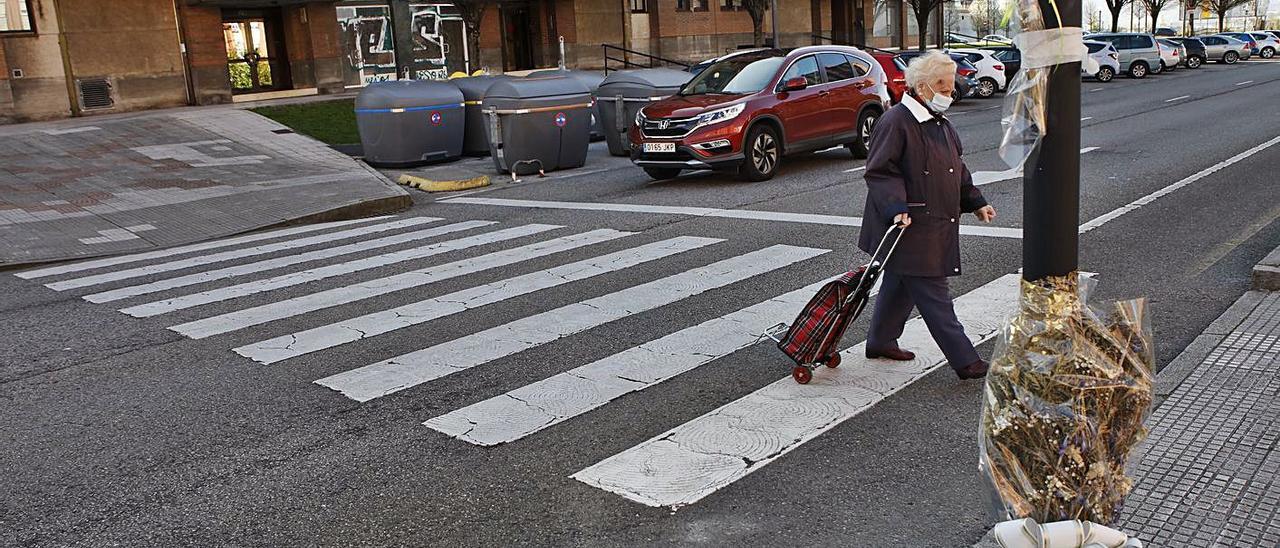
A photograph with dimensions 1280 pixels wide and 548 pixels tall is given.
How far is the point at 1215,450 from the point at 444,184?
12.6m

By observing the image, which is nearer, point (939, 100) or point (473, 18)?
point (939, 100)

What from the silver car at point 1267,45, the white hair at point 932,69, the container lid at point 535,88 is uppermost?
the white hair at point 932,69

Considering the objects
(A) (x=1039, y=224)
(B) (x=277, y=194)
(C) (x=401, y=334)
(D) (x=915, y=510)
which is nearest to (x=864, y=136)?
(B) (x=277, y=194)

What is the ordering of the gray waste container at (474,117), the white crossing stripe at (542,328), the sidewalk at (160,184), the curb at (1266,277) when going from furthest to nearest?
the gray waste container at (474,117) < the sidewalk at (160,184) < the curb at (1266,277) < the white crossing stripe at (542,328)

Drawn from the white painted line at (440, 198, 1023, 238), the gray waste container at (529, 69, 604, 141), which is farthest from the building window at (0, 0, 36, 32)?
the white painted line at (440, 198, 1023, 238)

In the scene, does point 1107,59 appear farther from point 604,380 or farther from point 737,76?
point 604,380

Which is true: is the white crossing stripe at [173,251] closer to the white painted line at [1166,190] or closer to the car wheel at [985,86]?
the white painted line at [1166,190]

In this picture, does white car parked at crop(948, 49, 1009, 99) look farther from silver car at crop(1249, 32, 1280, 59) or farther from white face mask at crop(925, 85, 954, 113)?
silver car at crop(1249, 32, 1280, 59)

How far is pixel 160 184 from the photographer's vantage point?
50.8ft

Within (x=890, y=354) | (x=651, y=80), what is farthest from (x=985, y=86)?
(x=890, y=354)

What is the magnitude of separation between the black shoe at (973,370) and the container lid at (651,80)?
1287 cm

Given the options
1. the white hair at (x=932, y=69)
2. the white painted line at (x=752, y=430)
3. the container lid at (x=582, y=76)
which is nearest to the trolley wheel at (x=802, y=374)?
the white painted line at (x=752, y=430)

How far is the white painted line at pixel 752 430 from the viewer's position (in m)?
4.54

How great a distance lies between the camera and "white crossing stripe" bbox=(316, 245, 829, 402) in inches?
244
